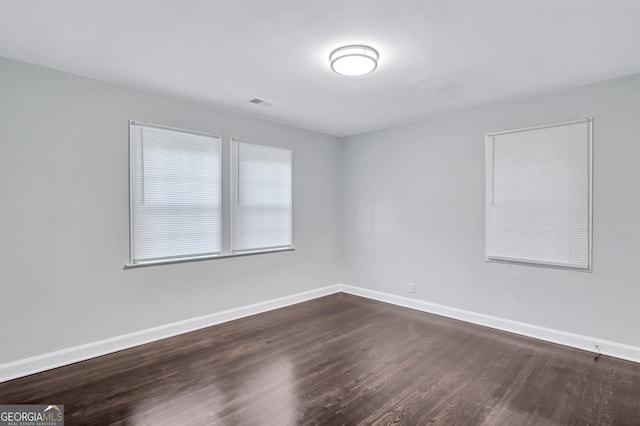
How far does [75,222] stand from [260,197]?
206 centimetres

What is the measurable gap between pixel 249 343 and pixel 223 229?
4.60ft

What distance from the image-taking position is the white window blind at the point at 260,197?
4203 mm

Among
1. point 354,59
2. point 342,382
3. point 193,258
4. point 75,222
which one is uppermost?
point 354,59

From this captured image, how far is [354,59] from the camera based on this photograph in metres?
2.55

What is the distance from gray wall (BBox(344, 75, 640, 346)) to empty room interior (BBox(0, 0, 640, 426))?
0.08ft

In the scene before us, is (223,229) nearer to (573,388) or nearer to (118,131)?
(118,131)

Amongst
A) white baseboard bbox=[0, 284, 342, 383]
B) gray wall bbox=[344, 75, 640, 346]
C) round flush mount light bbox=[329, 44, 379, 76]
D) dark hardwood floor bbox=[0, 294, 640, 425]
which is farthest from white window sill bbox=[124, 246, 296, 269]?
round flush mount light bbox=[329, 44, 379, 76]

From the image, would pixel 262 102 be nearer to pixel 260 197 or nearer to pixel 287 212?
pixel 260 197

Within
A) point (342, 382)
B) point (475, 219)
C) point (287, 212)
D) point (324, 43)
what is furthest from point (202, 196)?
point (475, 219)

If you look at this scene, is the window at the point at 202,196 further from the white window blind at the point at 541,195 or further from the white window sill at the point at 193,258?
the white window blind at the point at 541,195

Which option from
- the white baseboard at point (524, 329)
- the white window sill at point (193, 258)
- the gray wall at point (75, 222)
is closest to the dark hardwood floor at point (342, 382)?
the white baseboard at point (524, 329)

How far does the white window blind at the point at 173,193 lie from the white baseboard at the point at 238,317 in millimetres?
787

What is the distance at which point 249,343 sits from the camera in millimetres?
3426

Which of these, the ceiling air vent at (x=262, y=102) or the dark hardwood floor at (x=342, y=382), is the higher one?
the ceiling air vent at (x=262, y=102)
